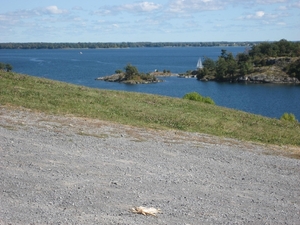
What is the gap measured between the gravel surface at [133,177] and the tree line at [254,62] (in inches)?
4505

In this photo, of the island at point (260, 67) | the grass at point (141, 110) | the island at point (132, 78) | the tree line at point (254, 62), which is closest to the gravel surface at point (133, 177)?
the grass at point (141, 110)

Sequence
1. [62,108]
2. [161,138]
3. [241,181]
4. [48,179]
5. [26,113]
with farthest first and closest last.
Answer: [62,108]
[26,113]
[161,138]
[241,181]
[48,179]

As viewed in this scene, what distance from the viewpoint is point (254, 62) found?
143750mm

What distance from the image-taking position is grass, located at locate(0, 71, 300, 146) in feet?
65.9

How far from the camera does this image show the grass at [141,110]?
791 inches

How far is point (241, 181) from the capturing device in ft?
39.5

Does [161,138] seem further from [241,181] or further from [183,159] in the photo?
[241,181]

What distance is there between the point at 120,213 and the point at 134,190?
1.46 m

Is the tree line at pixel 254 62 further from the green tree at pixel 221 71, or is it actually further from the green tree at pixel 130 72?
the green tree at pixel 130 72

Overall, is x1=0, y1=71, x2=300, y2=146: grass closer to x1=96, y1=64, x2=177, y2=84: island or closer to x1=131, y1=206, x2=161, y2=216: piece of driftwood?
x1=131, y1=206, x2=161, y2=216: piece of driftwood

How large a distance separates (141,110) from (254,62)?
126078mm

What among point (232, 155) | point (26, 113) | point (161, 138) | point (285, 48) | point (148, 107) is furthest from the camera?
point (285, 48)

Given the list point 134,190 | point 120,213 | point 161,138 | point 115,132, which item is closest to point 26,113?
point 115,132

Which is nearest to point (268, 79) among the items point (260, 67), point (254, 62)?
point (260, 67)
